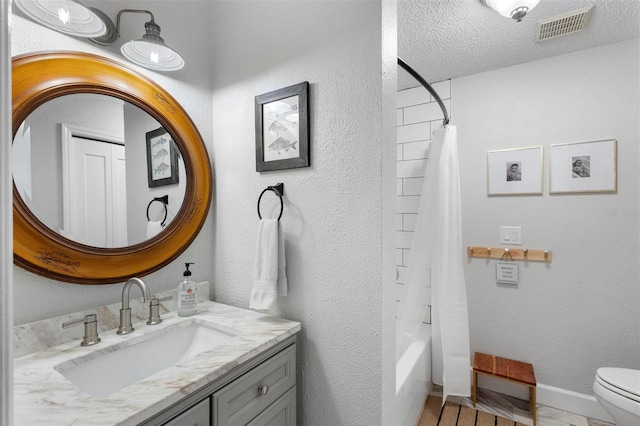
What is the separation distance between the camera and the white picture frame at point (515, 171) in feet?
6.61

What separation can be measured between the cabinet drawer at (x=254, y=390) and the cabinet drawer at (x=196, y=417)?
0.08 feet

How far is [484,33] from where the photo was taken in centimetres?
171

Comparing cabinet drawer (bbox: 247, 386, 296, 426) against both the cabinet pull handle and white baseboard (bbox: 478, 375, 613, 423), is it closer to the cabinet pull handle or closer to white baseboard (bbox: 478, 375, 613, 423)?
the cabinet pull handle

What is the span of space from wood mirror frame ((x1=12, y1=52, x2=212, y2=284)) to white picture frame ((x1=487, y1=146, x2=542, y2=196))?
1988mm

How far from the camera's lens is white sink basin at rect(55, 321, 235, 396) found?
36.4 inches

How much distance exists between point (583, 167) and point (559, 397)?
1542mm

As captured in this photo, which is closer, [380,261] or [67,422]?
[67,422]

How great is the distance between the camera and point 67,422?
0.63 meters

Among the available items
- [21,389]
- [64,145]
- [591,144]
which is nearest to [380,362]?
[21,389]

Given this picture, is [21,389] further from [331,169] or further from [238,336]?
[331,169]

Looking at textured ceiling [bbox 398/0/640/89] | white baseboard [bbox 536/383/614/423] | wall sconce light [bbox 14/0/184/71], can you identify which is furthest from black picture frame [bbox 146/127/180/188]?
white baseboard [bbox 536/383/614/423]

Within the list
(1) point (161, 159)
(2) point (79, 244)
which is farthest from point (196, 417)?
(1) point (161, 159)

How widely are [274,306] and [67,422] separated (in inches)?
29.4

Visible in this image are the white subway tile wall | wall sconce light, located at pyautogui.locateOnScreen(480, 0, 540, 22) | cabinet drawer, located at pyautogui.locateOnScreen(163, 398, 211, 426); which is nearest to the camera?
cabinet drawer, located at pyautogui.locateOnScreen(163, 398, 211, 426)
